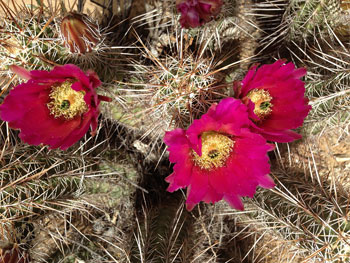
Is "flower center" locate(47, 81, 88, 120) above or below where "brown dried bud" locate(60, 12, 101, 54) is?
below

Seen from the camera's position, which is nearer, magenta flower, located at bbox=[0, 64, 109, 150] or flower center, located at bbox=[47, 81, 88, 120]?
magenta flower, located at bbox=[0, 64, 109, 150]

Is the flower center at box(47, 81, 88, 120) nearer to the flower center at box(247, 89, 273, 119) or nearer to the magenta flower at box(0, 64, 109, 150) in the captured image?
the magenta flower at box(0, 64, 109, 150)

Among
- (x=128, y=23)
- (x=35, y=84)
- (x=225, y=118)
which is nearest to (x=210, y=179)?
(x=225, y=118)

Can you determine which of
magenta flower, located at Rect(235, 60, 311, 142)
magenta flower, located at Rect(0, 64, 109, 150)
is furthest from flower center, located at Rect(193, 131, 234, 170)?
magenta flower, located at Rect(0, 64, 109, 150)

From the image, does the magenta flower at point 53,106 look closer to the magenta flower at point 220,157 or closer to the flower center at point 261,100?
the magenta flower at point 220,157

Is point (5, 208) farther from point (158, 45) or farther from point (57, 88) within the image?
point (158, 45)

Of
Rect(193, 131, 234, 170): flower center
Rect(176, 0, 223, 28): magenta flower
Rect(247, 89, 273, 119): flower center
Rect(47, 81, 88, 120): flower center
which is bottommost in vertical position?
Rect(193, 131, 234, 170): flower center
